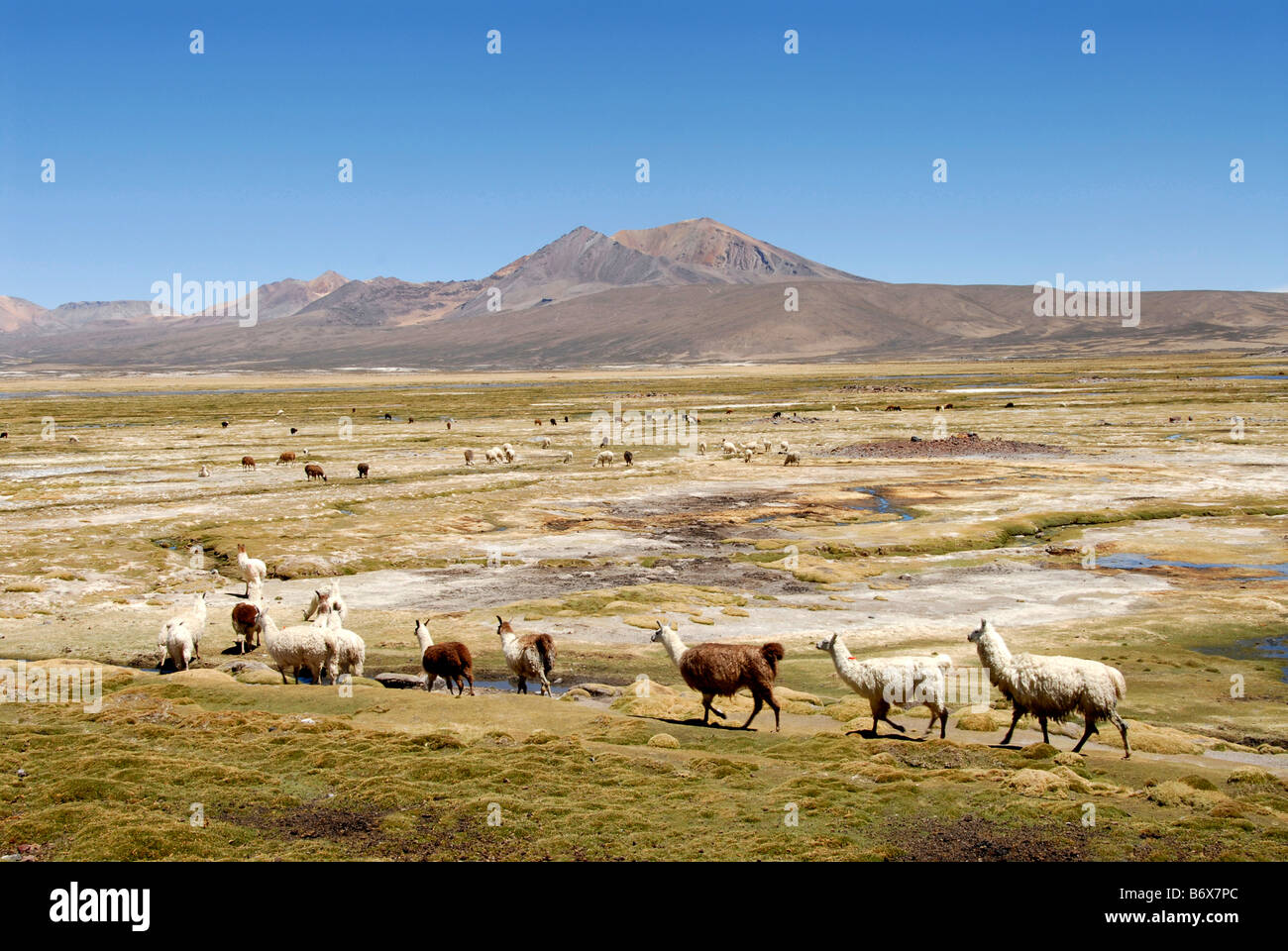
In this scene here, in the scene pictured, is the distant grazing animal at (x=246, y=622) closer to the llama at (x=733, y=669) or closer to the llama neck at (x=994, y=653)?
the llama at (x=733, y=669)

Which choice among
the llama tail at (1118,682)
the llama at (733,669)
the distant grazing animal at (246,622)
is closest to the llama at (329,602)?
the distant grazing animal at (246,622)

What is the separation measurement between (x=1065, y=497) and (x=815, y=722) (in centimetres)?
3274

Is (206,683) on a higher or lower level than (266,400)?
lower

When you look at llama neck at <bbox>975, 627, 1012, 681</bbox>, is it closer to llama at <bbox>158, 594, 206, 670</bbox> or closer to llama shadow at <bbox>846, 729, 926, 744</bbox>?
llama shadow at <bbox>846, 729, 926, 744</bbox>

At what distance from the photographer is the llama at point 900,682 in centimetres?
1476

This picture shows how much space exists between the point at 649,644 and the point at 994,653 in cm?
1010

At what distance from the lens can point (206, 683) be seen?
60.7 ft

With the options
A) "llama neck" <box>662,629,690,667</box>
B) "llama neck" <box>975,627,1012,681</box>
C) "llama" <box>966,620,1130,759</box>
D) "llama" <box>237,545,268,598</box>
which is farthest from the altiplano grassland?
"llama neck" <box>975,627,1012,681</box>

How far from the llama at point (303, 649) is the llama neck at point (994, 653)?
12624 millimetres

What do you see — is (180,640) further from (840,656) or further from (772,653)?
(840,656)

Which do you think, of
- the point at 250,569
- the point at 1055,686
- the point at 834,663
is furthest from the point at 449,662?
the point at 250,569

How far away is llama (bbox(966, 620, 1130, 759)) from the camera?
14.0m
